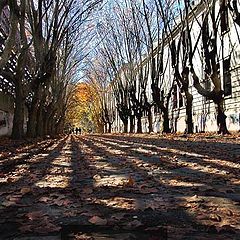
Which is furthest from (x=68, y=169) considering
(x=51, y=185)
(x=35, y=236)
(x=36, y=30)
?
(x=36, y=30)

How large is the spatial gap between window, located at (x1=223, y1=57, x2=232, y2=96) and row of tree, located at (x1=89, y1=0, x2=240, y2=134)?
16.1 inches

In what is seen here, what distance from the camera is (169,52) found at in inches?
1158

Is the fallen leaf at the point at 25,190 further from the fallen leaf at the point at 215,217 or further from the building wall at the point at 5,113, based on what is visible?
the building wall at the point at 5,113

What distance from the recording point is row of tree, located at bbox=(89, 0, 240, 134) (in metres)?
17.0

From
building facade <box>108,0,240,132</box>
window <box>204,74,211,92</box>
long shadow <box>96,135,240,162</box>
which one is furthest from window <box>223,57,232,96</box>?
long shadow <box>96,135,240,162</box>

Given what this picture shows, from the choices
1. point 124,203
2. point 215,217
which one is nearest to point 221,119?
point 124,203

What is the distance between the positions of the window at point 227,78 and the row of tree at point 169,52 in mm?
408

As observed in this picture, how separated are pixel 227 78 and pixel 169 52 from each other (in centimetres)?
812

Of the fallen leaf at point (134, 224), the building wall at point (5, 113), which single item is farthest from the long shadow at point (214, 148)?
the building wall at point (5, 113)

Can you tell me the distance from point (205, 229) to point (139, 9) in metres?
22.4

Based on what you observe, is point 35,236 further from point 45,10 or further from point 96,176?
point 45,10

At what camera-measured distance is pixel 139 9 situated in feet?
78.0

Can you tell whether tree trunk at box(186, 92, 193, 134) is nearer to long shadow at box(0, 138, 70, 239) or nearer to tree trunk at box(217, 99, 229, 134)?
tree trunk at box(217, 99, 229, 134)

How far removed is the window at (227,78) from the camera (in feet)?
71.6
